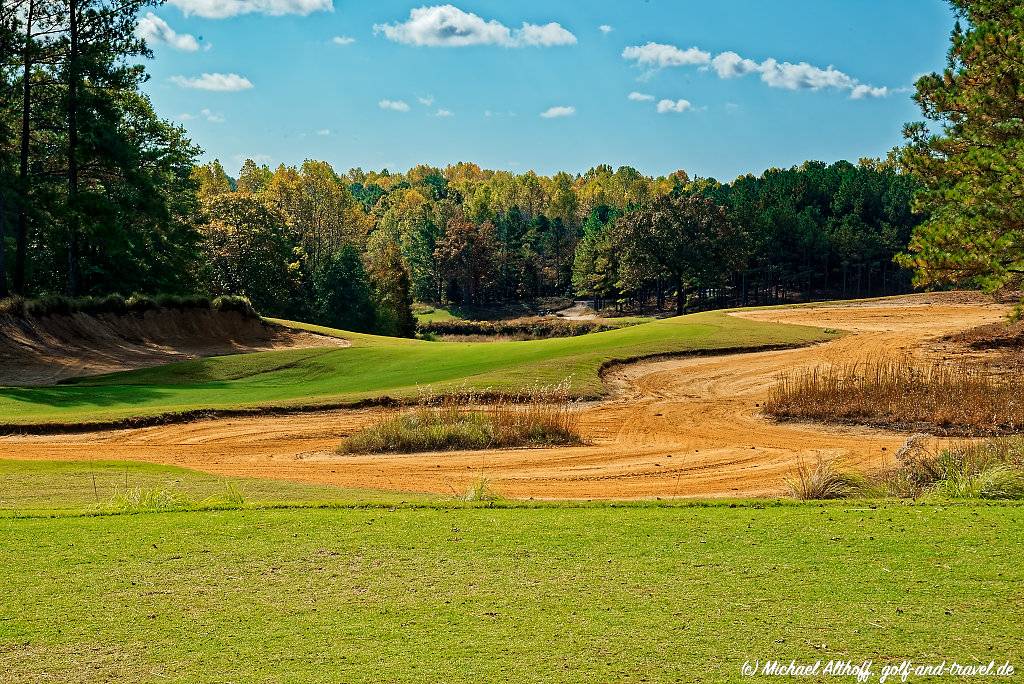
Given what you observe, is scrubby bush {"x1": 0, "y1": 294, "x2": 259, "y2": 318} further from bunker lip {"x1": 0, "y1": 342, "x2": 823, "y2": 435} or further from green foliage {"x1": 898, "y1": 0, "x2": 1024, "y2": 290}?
green foliage {"x1": 898, "y1": 0, "x2": 1024, "y2": 290}

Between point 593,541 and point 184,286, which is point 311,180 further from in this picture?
point 593,541

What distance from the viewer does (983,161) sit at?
20359mm

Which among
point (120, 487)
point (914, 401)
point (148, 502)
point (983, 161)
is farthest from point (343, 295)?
point (148, 502)

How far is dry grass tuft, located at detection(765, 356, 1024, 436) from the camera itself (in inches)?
622

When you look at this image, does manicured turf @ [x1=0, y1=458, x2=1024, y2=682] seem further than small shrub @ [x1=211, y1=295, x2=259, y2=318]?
No

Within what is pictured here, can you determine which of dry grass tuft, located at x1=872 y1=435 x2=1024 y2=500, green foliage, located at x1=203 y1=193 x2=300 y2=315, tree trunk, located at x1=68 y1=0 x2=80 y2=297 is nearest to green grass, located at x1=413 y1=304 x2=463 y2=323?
green foliage, located at x1=203 y1=193 x2=300 y2=315

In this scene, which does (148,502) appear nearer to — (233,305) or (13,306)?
(13,306)

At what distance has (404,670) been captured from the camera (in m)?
4.35

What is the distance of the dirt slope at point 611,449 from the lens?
12367 millimetres

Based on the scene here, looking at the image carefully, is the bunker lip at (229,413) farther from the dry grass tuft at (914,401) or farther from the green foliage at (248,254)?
the green foliage at (248,254)

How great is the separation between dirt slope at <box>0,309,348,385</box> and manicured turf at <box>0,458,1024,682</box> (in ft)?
64.5

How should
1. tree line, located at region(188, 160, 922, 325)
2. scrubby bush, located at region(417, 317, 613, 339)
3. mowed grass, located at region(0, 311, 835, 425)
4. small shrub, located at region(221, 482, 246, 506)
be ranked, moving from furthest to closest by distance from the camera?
scrubby bush, located at region(417, 317, 613, 339) < tree line, located at region(188, 160, 922, 325) < mowed grass, located at region(0, 311, 835, 425) < small shrub, located at region(221, 482, 246, 506)

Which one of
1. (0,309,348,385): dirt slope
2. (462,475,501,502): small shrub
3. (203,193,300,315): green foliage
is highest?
(203,193,300,315): green foliage

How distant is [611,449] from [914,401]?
21.6 ft
